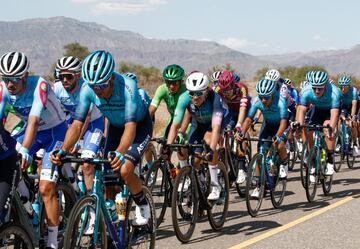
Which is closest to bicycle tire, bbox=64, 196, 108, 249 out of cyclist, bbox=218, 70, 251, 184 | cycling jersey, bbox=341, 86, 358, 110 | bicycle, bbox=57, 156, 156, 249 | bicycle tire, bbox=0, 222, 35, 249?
bicycle, bbox=57, 156, 156, 249

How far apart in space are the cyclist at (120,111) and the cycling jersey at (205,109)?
1.69 meters

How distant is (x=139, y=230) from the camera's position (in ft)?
19.7

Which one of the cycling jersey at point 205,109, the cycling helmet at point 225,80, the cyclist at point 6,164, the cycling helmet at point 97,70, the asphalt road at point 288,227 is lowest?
the asphalt road at point 288,227

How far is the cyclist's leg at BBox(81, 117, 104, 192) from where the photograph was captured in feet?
18.4

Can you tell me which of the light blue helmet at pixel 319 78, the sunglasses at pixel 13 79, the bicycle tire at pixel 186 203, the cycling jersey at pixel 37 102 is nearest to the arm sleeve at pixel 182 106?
the bicycle tire at pixel 186 203

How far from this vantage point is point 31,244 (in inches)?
188

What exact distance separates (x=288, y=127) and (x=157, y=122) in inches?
571

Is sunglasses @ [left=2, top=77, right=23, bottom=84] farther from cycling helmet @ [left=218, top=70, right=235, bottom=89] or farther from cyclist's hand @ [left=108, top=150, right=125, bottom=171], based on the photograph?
cycling helmet @ [left=218, top=70, right=235, bottom=89]

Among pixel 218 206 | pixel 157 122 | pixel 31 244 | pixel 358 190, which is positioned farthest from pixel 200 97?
pixel 157 122

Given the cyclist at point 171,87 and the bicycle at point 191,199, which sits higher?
the cyclist at point 171,87

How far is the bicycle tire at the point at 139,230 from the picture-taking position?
5.85 meters

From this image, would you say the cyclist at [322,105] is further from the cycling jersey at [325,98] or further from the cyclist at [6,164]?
the cyclist at [6,164]

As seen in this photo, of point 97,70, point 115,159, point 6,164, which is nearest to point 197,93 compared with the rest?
point 97,70

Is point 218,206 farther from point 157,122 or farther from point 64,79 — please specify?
point 157,122
